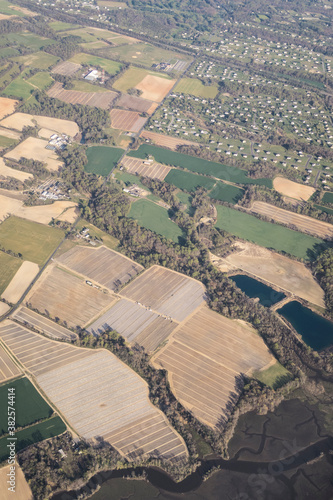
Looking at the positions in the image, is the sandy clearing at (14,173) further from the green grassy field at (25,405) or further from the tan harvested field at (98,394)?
the green grassy field at (25,405)

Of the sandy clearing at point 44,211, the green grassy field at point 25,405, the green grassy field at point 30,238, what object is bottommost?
the green grassy field at point 25,405

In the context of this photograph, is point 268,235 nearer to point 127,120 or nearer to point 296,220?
point 296,220

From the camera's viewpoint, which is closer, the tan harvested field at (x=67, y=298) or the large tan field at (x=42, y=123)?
the tan harvested field at (x=67, y=298)

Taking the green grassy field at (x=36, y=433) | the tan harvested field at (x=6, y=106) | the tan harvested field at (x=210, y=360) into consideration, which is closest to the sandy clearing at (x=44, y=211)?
the tan harvested field at (x=210, y=360)

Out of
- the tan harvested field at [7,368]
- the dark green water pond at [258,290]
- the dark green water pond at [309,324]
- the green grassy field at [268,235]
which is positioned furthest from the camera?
the green grassy field at [268,235]

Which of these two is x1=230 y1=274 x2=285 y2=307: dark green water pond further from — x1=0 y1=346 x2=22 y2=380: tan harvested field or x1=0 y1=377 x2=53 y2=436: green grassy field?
x1=0 y1=346 x2=22 y2=380: tan harvested field

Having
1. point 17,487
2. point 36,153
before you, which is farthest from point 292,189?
point 17,487

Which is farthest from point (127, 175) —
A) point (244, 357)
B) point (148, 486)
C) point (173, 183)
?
point (148, 486)
